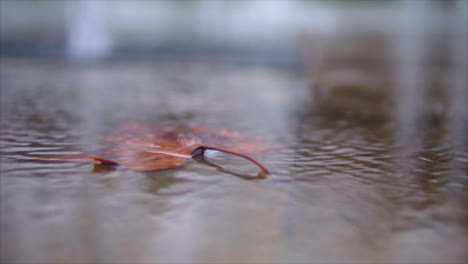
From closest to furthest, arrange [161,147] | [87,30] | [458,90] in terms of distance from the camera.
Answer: [161,147] < [458,90] < [87,30]

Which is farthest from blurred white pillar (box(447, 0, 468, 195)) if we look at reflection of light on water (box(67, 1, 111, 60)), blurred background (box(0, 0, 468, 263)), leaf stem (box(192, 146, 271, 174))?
reflection of light on water (box(67, 1, 111, 60))

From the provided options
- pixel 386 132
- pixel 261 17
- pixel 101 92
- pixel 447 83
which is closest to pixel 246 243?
pixel 386 132

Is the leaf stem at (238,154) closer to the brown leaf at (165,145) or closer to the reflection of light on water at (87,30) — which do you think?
the brown leaf at (165,145)

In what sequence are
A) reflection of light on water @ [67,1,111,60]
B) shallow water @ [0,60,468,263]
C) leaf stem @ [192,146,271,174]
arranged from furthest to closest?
reflection of light on water @ [67,1,111,60] → leaf stem @ [192,146,271,174] → shallow water @ [0,60,468,263]

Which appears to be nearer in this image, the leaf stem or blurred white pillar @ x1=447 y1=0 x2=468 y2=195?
the leaf stem

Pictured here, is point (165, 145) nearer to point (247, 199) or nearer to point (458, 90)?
point (247, 199)

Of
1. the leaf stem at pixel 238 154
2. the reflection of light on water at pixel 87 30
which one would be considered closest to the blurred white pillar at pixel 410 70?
the leaf stem at pixel 238 154

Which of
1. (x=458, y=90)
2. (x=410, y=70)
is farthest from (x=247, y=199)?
(x=410, y=70)

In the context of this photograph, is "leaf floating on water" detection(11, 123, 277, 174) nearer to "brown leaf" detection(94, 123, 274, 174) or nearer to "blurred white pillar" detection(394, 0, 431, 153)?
"brown leaf" detection(94, 123, 274, 174)

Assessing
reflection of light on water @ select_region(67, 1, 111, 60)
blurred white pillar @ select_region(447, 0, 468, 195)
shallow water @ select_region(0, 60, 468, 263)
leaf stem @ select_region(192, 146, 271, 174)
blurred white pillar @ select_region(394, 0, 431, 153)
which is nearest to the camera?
shallow water @ select_region(0, 60, 468, 263)
